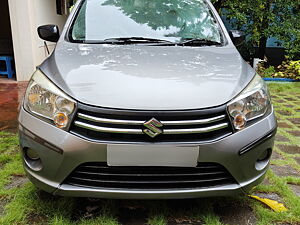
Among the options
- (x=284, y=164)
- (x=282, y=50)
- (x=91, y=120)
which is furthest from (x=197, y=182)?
(x=282, y=50)

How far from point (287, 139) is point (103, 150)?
261cm

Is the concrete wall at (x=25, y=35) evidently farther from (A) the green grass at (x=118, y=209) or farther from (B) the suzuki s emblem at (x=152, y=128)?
(B) the suzuki s emblem at (x=152, y=128)

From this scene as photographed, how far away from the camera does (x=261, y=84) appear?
1984 mm

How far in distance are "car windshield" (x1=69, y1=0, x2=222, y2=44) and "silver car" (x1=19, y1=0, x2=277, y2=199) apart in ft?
1.85

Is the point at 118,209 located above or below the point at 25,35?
above

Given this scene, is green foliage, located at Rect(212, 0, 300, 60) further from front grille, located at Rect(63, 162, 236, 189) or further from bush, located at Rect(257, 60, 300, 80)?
front grille, located at Rect(63, 162, 236, 189)

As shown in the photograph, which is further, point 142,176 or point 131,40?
point 131,40

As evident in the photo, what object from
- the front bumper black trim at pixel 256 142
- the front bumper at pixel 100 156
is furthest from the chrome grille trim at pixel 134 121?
the front bumper black trim at pixel 256 142

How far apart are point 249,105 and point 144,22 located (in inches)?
51.5

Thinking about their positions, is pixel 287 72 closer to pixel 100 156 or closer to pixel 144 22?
pixel 144 22

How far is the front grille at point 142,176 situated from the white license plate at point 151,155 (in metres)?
0.07

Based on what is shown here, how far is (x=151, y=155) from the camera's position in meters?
1.58

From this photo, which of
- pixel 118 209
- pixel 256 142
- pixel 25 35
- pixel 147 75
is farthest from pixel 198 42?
pixel 25 35

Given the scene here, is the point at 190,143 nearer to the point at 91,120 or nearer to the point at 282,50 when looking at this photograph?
the point at 91,120
